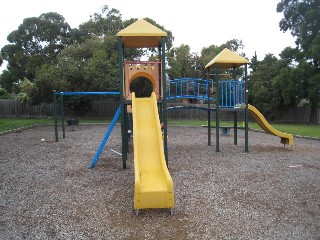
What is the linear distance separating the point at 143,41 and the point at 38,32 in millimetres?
37038

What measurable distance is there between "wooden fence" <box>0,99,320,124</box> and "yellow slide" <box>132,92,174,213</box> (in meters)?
22.5

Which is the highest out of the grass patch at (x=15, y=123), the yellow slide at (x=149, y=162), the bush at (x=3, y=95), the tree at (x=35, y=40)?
the tree at (x=35, y=40)

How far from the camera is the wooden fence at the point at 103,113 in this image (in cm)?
2860

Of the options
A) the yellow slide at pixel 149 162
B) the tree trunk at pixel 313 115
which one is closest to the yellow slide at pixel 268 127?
the yellow slide at pixel 149 162

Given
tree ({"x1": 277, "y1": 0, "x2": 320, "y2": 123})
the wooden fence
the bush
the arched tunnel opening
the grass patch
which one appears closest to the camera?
the grass patch

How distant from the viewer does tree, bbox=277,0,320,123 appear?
80.5ft

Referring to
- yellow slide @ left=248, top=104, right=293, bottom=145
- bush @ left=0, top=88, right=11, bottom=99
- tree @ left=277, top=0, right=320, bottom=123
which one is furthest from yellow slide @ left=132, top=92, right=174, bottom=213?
bush @ left=0, top=88, right=11, bottom=99

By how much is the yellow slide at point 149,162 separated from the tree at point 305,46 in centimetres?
1999

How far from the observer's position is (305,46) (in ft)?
85.7

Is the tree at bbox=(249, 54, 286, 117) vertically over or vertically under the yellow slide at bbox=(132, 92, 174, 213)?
over

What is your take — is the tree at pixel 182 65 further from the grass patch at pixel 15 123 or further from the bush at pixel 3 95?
the bush at pixel 3 95

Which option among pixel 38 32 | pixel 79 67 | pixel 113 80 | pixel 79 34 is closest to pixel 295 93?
pixel 113 80

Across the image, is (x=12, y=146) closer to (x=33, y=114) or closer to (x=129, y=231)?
(x=129, y=231)

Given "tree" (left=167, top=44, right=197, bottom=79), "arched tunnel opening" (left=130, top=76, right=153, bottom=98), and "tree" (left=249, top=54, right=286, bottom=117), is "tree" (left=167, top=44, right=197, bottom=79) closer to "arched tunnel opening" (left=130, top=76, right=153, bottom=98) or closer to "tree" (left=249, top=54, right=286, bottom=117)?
"arched tunnel opening" (left=130, top=76, right=153, bottom=98)
